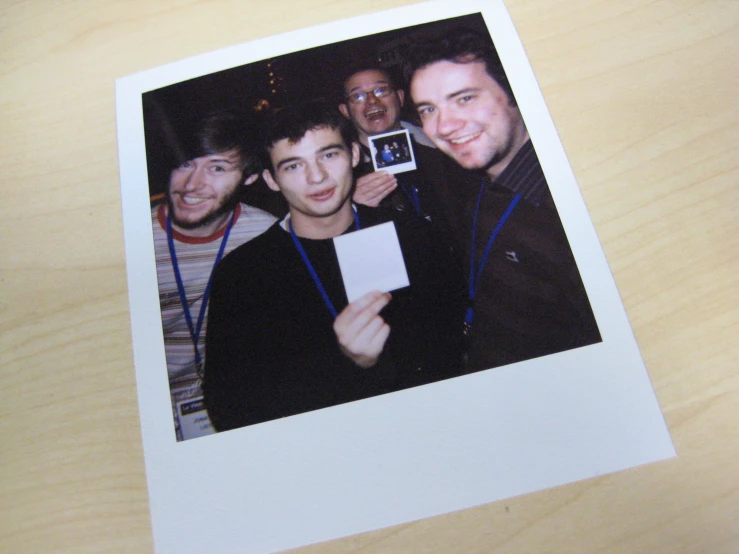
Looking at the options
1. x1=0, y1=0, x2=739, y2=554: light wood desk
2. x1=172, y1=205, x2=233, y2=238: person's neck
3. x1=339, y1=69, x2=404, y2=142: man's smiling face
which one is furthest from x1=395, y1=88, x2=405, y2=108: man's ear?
x1=172, y1=205, x2=233, y2=238: person's neck

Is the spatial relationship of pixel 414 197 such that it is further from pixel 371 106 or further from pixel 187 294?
pixel 187 294

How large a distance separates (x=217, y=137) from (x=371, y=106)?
0.54 ft

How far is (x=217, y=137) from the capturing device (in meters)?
0.47

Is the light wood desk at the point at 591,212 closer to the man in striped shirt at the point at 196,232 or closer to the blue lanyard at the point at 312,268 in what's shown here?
the man in striped shirt at the point at 196,232

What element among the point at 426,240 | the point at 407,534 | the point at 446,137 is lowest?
the point at 407,534

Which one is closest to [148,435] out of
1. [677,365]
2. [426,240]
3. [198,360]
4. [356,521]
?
[198,360]

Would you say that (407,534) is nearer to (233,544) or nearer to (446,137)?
(233,544)

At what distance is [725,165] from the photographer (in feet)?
1.38

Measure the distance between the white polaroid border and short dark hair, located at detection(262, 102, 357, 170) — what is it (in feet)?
0.84

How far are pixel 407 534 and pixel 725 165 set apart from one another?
440mm

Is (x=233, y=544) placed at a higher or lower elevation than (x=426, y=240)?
lower

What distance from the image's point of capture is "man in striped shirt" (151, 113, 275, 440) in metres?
0.41

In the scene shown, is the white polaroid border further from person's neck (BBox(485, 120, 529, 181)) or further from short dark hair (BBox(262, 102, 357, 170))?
short dark hair (BBox(262, 102, 357, 170))

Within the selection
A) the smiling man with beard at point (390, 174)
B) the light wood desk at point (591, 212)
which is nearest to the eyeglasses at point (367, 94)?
the smiling man with beard at point (390, 174)
